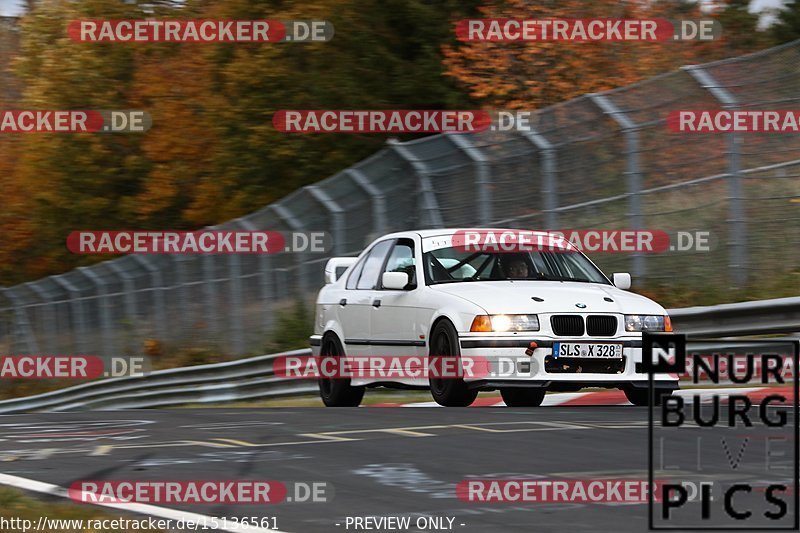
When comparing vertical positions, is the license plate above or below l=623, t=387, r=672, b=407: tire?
above

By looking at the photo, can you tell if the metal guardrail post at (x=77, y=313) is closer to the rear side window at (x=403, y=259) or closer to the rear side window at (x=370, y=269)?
the rear side window at (x=370, y=269)

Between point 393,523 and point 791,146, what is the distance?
11470 mm

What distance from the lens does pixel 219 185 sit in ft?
127

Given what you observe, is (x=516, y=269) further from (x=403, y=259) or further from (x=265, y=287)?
(x=265, y=287)

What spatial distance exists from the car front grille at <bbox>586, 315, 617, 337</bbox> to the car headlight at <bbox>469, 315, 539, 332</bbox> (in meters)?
0.41

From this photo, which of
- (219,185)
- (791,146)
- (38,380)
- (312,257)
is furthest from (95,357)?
(791,146)

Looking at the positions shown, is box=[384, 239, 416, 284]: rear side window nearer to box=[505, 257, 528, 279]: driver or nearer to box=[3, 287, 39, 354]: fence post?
box=[505, 257, 528, 279]: driver

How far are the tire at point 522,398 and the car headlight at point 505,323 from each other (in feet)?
6.95

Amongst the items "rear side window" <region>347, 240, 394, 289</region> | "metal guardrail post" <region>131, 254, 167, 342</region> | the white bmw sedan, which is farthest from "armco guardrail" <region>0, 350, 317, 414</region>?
the white bmw sedan

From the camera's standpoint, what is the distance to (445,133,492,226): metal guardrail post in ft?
61.7

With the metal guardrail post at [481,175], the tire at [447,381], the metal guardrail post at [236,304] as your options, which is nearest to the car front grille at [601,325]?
the tire at [447,381]

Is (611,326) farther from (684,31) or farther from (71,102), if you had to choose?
(71,102)

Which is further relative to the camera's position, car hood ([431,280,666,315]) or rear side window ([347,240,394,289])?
rear side window ([347,240,394,289])

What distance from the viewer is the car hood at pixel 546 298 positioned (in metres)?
11.4
